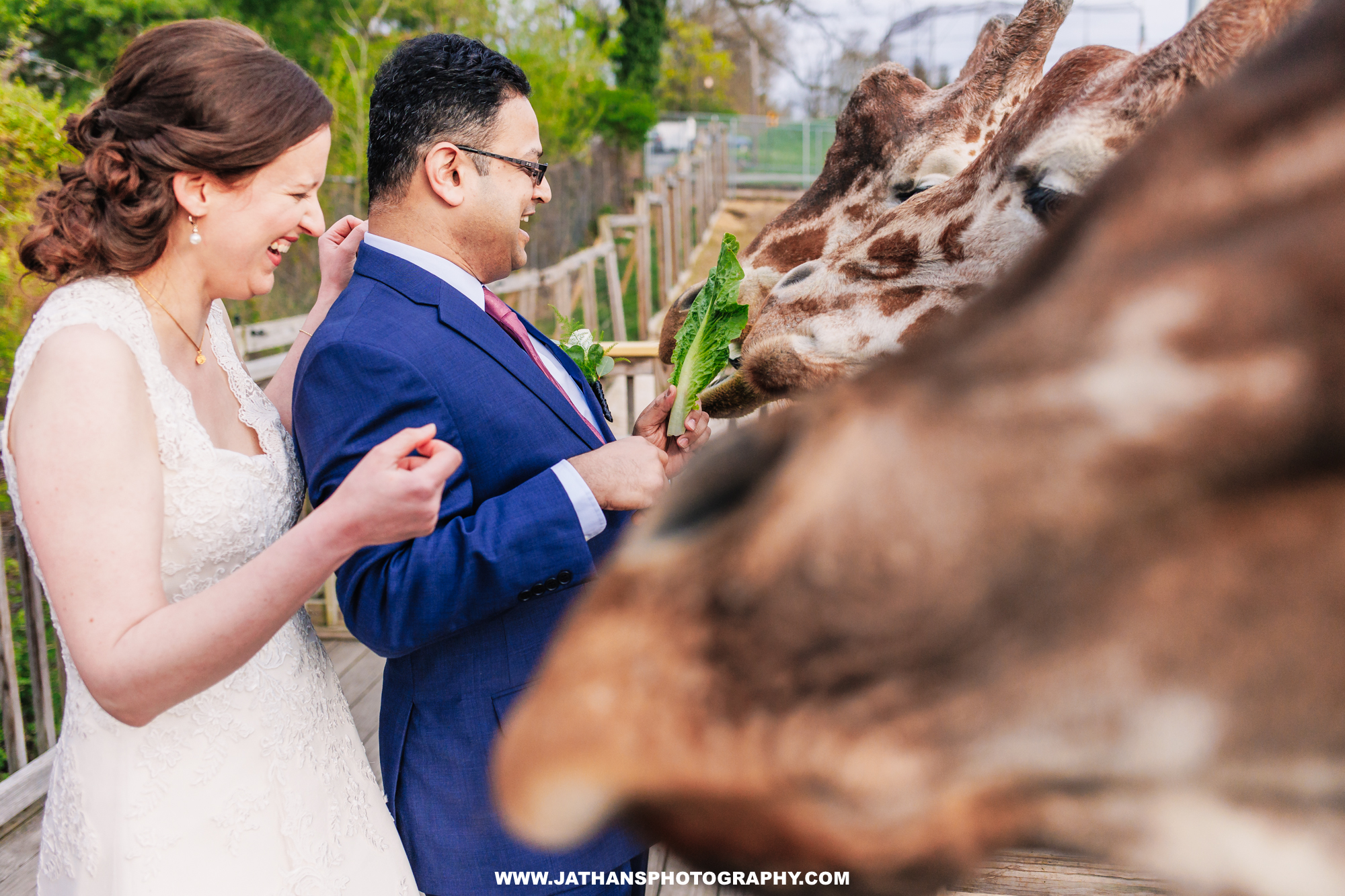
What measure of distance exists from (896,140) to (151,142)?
1.63 m

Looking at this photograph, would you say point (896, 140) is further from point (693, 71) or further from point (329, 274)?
point (693, 71)

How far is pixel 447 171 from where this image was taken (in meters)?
1.90

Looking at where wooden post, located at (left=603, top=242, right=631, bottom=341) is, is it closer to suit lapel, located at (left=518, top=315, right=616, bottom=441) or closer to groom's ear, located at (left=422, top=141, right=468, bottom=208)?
suit lapel, located at (left=518, top=315, right=616, bottom=441)

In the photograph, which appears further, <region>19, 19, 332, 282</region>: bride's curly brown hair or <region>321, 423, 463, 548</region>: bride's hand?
<region>19, 19, 332, 282</region>: bride's curly brown hair

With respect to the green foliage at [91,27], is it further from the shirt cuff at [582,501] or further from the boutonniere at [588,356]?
the shirt cuff at [582,501]

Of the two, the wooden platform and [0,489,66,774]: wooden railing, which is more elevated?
[0,489,66,774]: wooden railing

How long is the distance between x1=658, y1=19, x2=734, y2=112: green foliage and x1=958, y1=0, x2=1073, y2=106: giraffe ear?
21844mm

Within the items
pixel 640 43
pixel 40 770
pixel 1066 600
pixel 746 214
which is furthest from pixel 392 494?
pixel 746 214

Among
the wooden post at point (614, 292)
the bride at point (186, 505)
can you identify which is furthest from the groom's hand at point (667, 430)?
the wooden post at point (614, 292)

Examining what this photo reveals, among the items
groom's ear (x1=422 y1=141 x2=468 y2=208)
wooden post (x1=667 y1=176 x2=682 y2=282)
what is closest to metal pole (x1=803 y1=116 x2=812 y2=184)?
wooden post (x1=667 y1=176 x2=682 y2=282)

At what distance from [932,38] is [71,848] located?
6.68m

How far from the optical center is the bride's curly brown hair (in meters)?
1.58

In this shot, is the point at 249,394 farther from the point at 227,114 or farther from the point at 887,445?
the point at 887,445

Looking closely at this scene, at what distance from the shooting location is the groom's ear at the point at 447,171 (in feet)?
6.16
